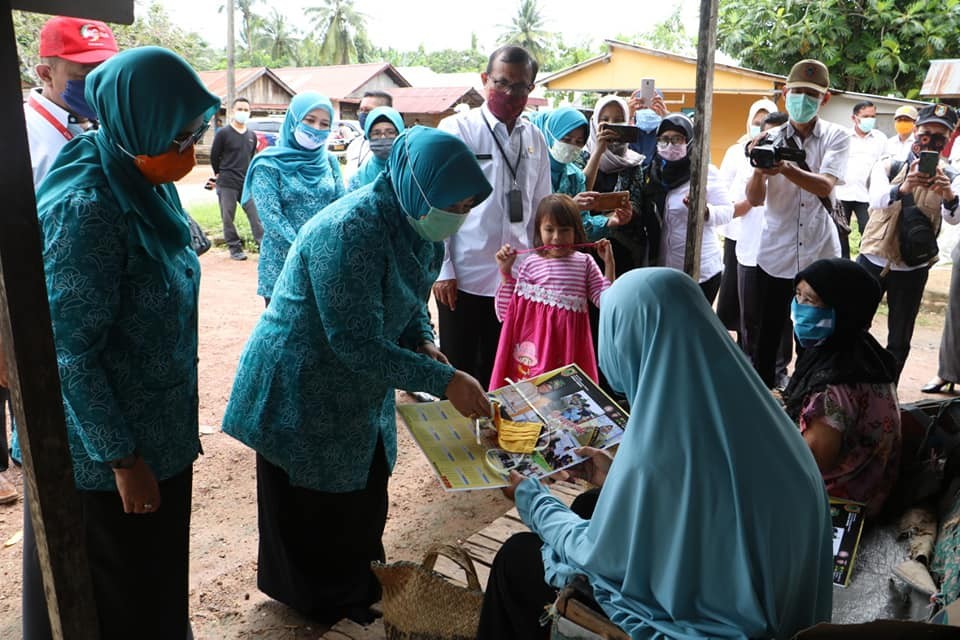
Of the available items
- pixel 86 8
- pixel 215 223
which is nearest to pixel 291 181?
pixel 86 8

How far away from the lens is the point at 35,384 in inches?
53.6

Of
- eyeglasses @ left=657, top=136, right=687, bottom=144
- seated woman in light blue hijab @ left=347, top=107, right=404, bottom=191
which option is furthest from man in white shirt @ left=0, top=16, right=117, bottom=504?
eyeglasses @ left=657, top=136, right=687, bottom=144

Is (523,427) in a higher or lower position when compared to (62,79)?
lower

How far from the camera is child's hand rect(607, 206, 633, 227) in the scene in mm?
4262

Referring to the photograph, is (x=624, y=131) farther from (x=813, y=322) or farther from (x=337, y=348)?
(x=337, y=348)

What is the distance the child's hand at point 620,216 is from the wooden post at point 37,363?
123 inches

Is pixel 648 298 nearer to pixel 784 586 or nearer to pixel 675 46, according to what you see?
pixel 784 586

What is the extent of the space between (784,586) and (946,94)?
7.94 metres

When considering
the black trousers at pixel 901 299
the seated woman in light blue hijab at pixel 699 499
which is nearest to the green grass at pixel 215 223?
the black trousers at pixel 901 299

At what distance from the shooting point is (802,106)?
13.6 ft

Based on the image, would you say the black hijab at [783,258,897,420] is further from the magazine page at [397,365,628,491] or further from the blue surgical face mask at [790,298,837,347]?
the magazine page at [397,365,628,491]

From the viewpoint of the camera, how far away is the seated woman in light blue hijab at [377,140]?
198 inches

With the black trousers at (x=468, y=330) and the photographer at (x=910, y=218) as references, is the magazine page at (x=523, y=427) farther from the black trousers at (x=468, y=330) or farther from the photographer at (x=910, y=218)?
the photographer at (x=910, y=218)

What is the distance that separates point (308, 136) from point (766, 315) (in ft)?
10.1
